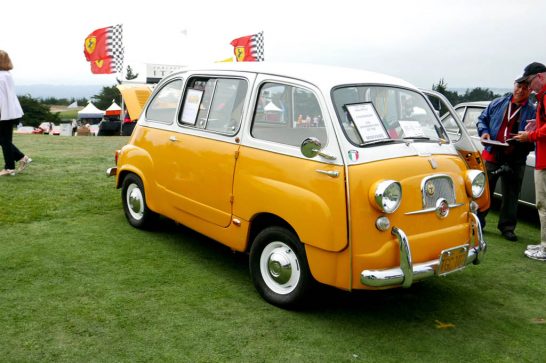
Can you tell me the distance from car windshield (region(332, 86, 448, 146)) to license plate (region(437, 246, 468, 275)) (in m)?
0.89

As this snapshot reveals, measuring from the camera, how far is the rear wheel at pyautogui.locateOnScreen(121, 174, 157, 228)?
5570 mm

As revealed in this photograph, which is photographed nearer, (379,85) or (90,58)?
(379,85)

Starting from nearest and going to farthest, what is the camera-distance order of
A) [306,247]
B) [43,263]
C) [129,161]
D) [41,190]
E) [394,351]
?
[394,351] < [306,247] < [43,263] < [129,161] < [41,190]

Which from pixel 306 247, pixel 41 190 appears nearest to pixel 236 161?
pixel 306 247

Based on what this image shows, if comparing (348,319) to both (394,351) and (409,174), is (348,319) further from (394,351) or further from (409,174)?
(409,174)

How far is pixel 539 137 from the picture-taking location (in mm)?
5125

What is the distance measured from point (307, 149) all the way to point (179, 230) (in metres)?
2.66

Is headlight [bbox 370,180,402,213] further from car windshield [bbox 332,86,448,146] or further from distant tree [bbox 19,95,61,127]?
distant tree [bbox 19,95,61,127]

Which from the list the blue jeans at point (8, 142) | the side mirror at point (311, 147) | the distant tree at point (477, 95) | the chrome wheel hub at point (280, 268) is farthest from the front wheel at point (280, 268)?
the distant tree at point (477, 95)

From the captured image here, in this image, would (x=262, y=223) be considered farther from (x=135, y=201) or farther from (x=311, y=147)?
(x=135, y=201)

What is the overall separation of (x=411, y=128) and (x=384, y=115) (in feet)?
0.88

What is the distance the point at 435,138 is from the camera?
4.31 meters

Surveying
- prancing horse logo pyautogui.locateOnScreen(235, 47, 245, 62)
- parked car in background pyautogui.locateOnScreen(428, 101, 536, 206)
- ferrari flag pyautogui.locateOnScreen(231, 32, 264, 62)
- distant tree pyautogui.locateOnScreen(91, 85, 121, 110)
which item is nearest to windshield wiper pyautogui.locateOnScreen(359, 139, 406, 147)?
parked car in background pyautogui.locateOnScreen(428, 101, 536, 206)

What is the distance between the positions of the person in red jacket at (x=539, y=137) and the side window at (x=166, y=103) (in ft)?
11.3
